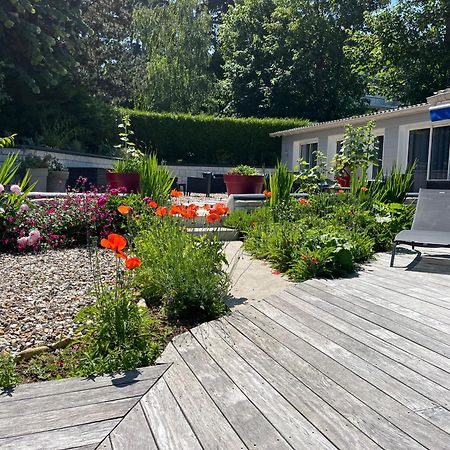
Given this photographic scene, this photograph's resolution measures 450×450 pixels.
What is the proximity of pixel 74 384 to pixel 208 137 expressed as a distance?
1767cm

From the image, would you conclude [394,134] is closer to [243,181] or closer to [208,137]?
[243,181]

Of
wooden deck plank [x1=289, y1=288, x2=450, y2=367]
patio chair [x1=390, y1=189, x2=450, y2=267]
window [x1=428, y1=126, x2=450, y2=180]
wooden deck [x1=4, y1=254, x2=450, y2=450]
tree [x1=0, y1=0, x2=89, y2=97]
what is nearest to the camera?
wooden deck [x1=4, y1=254, x2=450, y2=450]

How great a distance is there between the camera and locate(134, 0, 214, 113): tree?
24.1 m

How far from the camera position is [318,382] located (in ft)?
7.96

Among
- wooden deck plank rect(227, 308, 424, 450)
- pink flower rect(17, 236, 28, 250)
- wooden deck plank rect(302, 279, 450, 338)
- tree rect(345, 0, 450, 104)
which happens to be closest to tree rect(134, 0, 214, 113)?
tree rect(345, 0, 450, 104)

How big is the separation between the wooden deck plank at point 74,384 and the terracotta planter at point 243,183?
6.05 meters

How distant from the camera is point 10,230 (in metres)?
5.29

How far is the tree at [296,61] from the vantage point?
2523 cm

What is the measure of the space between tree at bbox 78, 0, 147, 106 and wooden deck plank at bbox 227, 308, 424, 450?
14.0 m

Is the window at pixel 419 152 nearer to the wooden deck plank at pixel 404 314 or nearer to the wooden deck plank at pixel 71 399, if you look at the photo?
the wooden deck plank at pixel 404 314

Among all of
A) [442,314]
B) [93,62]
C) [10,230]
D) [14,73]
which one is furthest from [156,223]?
[93,62]

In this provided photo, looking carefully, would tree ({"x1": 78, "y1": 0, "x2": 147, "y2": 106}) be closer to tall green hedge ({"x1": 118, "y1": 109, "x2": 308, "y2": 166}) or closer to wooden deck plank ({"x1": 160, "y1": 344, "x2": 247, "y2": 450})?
tall green hedge ({"x1": 118, "y1": 109, "x2": 308, "y2": 166})

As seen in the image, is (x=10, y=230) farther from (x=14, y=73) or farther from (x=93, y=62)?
(x=93, y=62)

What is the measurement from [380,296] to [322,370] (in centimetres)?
152
